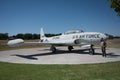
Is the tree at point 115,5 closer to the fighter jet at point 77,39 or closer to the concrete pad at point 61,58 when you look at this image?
the fighter jet at point 77,39

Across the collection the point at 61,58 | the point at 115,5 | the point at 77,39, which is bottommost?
the point at 61,58

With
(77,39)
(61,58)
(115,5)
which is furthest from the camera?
(77,39)

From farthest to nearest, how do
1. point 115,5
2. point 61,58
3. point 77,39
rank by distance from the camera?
1. point 77,39
2. point 115,5
3. point 61,58

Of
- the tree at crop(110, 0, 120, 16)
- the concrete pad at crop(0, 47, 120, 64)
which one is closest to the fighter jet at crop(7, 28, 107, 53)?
the concrete pad at crop(0, 47, 120, 64)

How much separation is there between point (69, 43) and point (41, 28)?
15462 millimetres

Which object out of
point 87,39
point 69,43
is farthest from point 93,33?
point 69,43

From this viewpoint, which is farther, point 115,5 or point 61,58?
point 115,5

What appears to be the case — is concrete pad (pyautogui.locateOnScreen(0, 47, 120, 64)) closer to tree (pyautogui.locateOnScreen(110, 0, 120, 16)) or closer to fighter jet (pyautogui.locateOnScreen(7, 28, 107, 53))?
fighter jet (pyautogui.locateOnScreen(7, 28, 107, 53))

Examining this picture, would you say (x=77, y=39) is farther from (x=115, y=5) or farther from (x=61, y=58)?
(x=115, y=5)

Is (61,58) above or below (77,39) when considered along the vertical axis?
below

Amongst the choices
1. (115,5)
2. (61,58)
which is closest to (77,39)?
(61,58)

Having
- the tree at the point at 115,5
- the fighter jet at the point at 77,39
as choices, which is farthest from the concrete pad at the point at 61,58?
the tree at the point at 115,5

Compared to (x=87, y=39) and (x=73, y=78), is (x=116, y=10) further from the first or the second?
(x=73, y=78)

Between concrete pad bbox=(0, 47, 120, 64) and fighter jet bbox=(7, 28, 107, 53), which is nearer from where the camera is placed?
concrete pad bbox=(0, 47, 120, 64)
